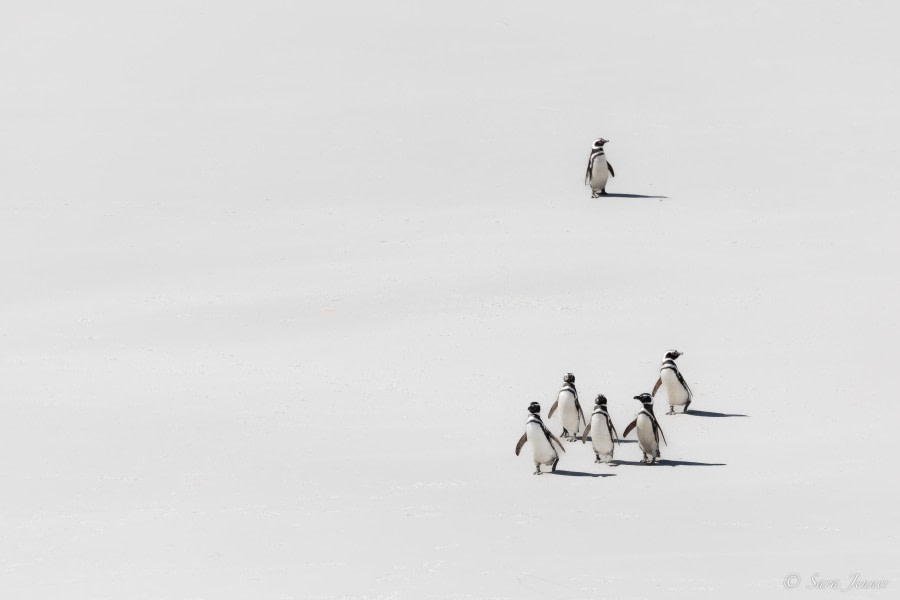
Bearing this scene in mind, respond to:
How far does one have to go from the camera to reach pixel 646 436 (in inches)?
408

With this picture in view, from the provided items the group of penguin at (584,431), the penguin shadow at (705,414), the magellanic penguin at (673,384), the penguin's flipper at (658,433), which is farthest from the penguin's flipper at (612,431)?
the penguin shadow at (705,414)

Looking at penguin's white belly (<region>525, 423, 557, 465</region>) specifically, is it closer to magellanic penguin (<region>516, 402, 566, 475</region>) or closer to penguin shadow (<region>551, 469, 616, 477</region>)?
magellanic penguin (<region>516, 402, 566, 475</region>)

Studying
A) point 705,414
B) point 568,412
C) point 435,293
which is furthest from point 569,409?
point 435,293

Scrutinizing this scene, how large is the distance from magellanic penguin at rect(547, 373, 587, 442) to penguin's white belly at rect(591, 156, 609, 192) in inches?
281

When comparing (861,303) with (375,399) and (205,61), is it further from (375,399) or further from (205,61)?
(205,61)

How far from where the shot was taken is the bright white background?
29.0 feet

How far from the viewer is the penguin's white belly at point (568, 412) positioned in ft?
35.9

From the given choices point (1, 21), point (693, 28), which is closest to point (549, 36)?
point (693, 28)

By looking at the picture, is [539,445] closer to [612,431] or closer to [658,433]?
[612,431]

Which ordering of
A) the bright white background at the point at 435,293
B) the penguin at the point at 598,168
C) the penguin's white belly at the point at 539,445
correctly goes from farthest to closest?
the penguin at the point at 598,168
the penguin's white belly at the point at 539,445
the bright white background at the point at 435,293

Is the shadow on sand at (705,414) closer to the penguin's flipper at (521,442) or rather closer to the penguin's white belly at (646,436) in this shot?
the penguin's white belly at (646,436)

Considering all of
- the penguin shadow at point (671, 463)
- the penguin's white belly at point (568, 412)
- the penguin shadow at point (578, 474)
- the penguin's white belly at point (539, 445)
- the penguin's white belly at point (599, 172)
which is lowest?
the penguin shadow at point (578, 474)

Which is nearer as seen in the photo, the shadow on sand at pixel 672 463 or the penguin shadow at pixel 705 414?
the shadow on sand at pixel 672 463

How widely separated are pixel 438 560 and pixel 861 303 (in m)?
7.03
